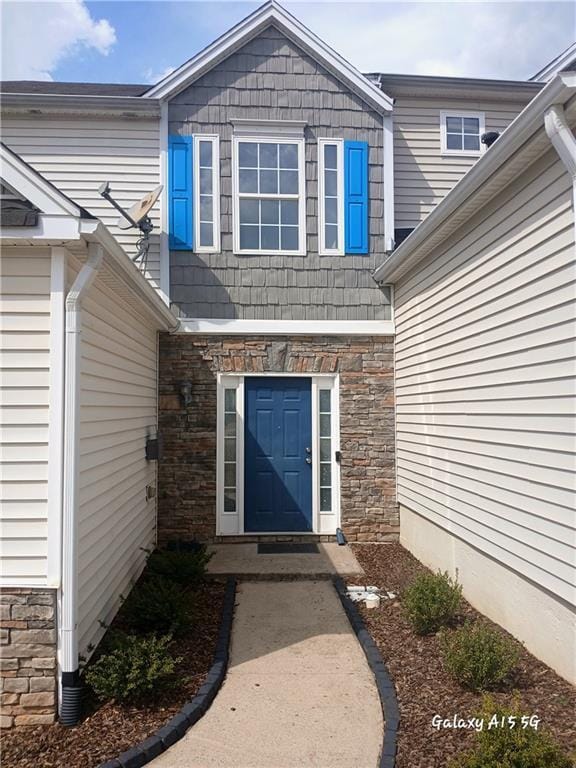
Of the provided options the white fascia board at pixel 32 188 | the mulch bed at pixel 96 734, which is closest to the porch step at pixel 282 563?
the mulch bed at pixel 96 734

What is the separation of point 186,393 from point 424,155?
4.82 metres

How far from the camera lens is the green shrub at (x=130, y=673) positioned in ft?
10.2

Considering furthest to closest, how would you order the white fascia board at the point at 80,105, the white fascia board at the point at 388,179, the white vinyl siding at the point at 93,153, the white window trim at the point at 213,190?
the white fascia board at the point at 388,179 → the white vinyl siding at the point at 93,153 → the white window trim at the point at 213,190 → the white fascia board at the point at 80,105

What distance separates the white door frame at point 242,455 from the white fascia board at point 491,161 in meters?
1.87

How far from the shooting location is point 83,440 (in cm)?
351

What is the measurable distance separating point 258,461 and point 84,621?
3.58 metres

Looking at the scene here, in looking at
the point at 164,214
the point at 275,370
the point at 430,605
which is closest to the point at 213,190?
the point at 164,214

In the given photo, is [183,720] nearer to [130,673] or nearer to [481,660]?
[130,673]

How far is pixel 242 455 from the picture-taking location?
685cm

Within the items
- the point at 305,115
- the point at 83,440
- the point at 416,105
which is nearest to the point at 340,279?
the point at 305,115

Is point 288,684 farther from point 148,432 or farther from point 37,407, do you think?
point 148,432

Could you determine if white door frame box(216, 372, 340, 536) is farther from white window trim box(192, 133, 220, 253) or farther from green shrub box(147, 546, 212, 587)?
white window trim box(192, 133, 220, 253)

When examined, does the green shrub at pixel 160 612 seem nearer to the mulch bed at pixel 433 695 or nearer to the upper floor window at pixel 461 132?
the mulch bed at pixel 433 695

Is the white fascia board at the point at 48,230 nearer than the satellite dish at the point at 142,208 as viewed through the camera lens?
Yes
